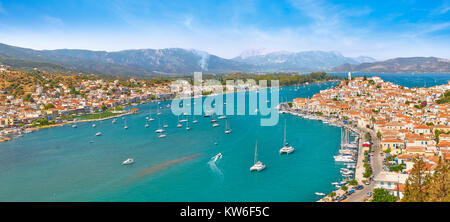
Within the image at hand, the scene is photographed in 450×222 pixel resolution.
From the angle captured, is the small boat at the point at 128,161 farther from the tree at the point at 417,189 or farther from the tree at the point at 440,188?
the tree at the point at 440,188

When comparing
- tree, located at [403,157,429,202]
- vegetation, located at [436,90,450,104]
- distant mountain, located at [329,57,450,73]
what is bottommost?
tree, located at [403,157,429,202]

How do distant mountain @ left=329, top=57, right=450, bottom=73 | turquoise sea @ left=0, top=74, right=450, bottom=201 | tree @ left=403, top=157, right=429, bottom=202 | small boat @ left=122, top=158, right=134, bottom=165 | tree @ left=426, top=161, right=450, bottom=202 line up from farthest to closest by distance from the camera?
distant mountain @ left=329, top=57, right=450, bottom=73 < small boat @ left=122, top=158, right=134, bottom=165 < turquoise sea @ left=0, top=74, right=450, bottom=201 < tree @ left=403, top=157, right=429, bottom=202 < tree @ left=426, top=161, right=450, bottom=202

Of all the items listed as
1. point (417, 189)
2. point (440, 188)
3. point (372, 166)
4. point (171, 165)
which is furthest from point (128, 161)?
point (440, 188)

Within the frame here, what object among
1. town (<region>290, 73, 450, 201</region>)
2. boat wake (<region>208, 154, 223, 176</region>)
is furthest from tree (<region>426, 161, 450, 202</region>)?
boat wake (<region>208, 154, 223, 176</region>)

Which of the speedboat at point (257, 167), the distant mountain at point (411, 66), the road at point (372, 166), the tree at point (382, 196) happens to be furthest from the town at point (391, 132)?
the distant mountain at point (411, 66)

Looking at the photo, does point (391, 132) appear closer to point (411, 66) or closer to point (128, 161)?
point (128, 161)

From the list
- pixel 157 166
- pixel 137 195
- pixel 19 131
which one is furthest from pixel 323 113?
pixel 19 131

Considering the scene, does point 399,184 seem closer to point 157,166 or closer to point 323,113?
point 157,166

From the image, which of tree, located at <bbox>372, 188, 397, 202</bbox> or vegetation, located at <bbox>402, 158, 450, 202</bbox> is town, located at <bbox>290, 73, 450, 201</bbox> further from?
vegetation, located at <bbox>402, 158, 450, 202</bbox>
